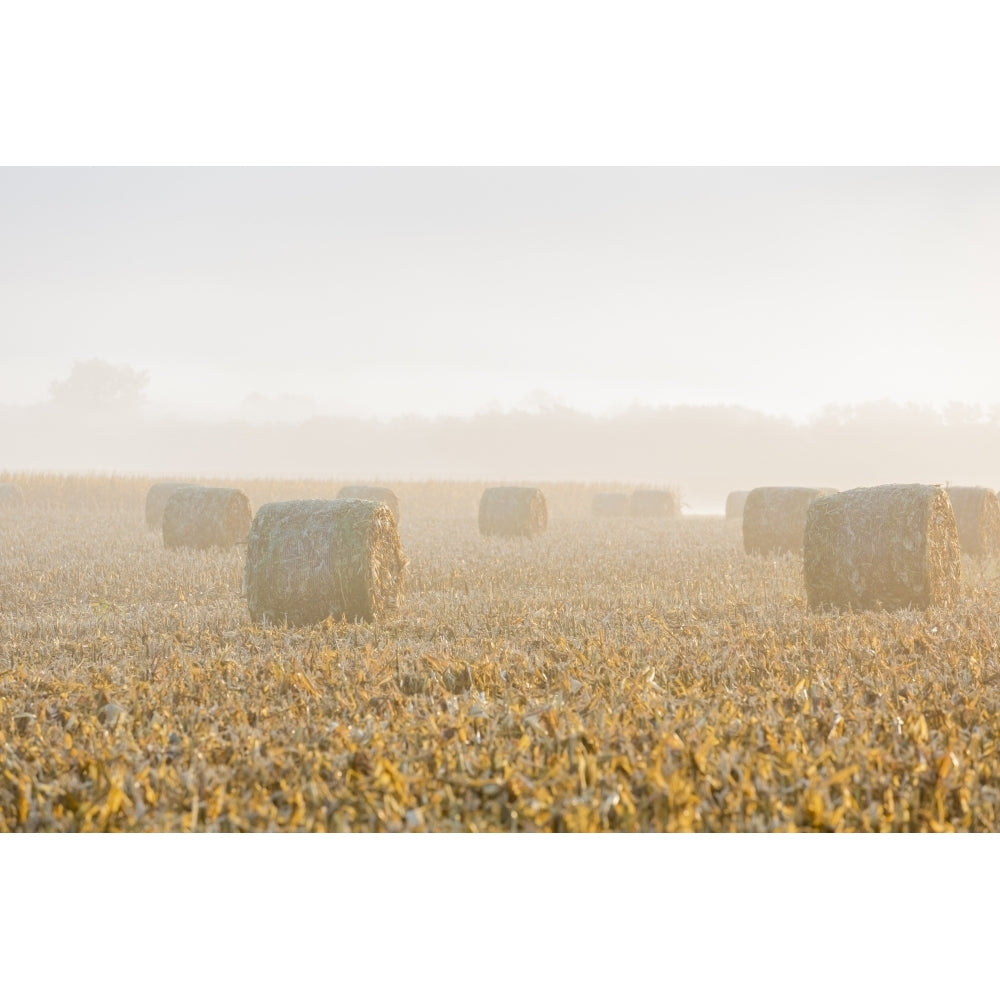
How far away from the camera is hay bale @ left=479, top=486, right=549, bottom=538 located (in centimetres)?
1986

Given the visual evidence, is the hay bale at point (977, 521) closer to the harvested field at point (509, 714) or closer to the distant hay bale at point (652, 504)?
the harvested field at point (509, 714)

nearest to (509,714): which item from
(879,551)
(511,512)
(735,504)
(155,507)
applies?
(879,551)

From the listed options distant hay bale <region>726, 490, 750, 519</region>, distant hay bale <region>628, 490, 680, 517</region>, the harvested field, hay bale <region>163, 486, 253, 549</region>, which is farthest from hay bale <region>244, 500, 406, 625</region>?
distant hay bale <region>628, 490, 680, 517</region>

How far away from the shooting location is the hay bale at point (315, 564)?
884 cm

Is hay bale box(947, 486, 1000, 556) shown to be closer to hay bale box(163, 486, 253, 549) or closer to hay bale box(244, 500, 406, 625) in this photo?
hay bale box(244, 500, 406, 625)

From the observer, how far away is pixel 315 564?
8.89 meters

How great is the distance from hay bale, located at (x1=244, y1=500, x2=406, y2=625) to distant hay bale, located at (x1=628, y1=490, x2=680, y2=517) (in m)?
20.6

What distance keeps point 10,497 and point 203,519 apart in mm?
15605

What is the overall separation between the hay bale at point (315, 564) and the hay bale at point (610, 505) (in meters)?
20.4

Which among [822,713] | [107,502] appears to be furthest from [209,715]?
[107,502]
